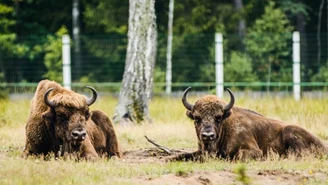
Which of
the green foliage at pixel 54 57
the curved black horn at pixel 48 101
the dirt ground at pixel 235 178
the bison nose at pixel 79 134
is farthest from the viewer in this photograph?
the green foliage at pixel 54 57

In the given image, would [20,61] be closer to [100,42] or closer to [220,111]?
[100,42]

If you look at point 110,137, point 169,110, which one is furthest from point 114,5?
point 110,137

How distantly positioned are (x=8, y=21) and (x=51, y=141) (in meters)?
23.9

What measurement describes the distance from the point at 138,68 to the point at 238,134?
687 cm

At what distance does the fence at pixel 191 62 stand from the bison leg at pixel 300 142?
1798 cm

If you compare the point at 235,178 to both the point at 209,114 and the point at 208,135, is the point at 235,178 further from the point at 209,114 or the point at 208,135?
the point at 209,114

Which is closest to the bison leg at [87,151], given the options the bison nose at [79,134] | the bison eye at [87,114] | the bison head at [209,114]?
the bison eye at [87,114]

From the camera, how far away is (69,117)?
1391 centimetres

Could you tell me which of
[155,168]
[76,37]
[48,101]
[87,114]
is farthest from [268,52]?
[155,168]

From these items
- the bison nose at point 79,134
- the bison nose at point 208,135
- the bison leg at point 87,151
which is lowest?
the bison leg at point 87,151

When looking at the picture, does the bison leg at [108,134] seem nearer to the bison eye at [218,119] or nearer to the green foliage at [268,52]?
the bison eye at [218,119]

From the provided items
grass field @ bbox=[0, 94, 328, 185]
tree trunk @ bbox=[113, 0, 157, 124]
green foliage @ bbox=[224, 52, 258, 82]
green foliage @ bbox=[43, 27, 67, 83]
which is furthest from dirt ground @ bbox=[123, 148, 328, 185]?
green foliage @ bbox=[43, 27, 67, 83]

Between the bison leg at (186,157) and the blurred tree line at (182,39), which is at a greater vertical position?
the blurred tree line at (182,39)

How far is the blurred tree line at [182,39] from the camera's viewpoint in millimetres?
34062
